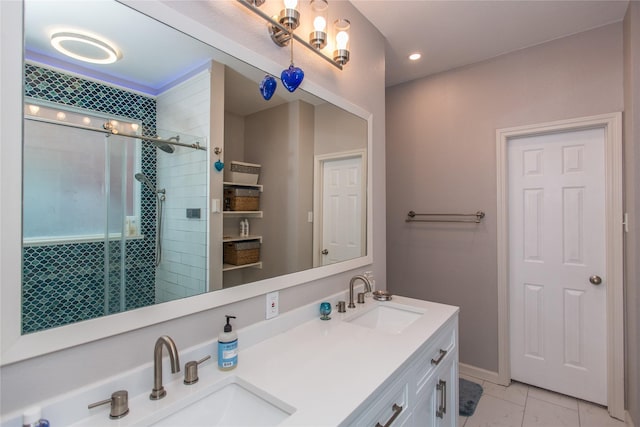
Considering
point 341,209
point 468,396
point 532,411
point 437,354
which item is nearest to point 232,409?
point 437,354

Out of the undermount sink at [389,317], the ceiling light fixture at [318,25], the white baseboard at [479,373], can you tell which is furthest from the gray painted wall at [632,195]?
the ceiling light fixture at [318,25]

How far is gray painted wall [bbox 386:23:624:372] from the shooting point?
2.15 m

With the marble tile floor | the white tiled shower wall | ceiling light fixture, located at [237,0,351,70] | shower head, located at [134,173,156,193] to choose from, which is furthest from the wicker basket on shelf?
the marble tile floor

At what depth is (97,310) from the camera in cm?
82

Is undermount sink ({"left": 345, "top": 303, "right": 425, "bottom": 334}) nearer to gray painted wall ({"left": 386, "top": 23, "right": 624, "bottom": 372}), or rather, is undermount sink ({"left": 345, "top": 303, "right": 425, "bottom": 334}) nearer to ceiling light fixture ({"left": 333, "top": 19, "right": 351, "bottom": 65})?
gray painted wall ({"left": 386, "top": 23, "right": 624, "bottom": 372})

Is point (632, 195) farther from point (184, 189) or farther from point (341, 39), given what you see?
point (184, 189)

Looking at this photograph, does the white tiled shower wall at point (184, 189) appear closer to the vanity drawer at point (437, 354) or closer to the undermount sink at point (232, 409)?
the undermount sink at point (232, 409)

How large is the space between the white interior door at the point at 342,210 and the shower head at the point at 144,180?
96 cm

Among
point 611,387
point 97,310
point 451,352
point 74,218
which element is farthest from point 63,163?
point 611,387

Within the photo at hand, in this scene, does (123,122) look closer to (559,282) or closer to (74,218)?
(74,218)

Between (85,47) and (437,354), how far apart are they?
1.78 meters

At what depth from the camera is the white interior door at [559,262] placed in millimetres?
2156

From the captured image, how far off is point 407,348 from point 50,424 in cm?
110

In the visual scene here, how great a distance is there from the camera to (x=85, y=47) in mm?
812
